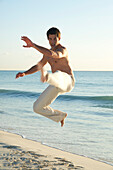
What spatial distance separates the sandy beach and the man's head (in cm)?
257

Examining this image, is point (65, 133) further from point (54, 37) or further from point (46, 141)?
point (54, 37)

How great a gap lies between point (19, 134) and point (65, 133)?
60.3 inches

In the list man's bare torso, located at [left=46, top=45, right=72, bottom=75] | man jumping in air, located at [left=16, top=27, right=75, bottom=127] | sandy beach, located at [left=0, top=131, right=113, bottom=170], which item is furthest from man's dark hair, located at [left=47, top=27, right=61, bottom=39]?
sandy beach, located at [left=0, top=131, right=113, bottom=170]

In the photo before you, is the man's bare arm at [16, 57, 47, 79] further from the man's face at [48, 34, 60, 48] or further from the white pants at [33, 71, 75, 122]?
the man's face at [48, 34, 60, 48]

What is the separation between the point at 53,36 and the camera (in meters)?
5.12

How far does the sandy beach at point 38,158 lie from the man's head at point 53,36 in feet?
8.45

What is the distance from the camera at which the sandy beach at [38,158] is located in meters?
6.12

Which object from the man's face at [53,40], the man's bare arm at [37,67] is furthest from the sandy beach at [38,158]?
the man's face at [53,40]

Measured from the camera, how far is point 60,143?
28.0 ft

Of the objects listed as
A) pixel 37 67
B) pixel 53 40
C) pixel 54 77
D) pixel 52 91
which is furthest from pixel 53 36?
pixel 52 91

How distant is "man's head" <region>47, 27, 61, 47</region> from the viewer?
5.09 metres

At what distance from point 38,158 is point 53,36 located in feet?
9.81

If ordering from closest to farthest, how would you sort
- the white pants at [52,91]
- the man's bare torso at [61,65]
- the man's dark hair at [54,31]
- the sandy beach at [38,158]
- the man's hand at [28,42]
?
the man's hand at [28,42]
the man's dark hair at [54,31]
the white pants at [52,91]
the man's bare torso at [61,65]
the sandy beach at [38,158]

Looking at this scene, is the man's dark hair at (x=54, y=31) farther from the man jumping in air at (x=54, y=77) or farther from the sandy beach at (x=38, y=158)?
the sandy beach at (x=38, y=158)
